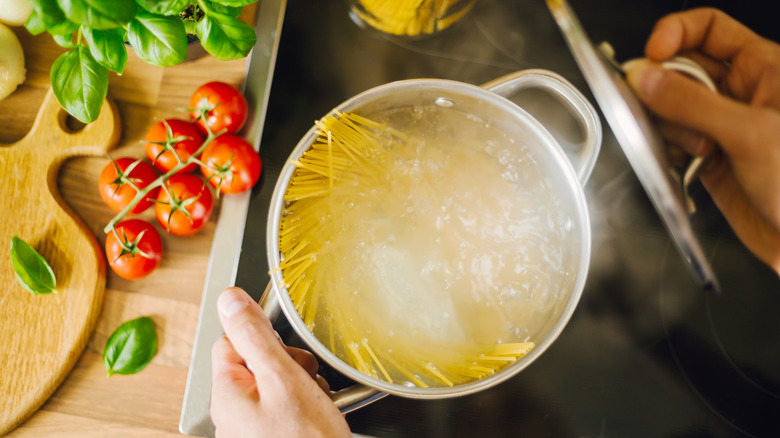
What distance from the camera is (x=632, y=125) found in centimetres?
44

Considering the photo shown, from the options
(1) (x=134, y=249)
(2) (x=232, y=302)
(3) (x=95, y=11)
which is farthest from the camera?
(1) (x=134, y=249)

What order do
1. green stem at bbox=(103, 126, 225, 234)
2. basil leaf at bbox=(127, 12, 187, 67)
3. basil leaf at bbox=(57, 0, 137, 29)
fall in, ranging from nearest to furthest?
1. basil leaf at bbox=(57, 0, 137, 29)
2. basil leaf at bbox=(127, 12, 187, 67)
3. green stem at bbox=(103, 126, 225, 234)

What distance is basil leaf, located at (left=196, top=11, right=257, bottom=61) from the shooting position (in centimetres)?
54

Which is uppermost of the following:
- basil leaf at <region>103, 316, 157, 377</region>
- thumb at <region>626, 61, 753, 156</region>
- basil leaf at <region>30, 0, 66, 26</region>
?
thumb at <region>626, 61, 753, 156</region>

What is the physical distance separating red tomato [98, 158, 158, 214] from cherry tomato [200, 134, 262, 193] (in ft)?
0.28

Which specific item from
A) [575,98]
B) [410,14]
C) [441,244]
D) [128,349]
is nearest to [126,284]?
[128,349]

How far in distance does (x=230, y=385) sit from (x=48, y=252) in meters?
0.39

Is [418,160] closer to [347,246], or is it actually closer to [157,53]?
[347,246]

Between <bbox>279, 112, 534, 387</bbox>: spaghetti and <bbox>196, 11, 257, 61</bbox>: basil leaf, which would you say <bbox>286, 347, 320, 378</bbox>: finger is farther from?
<bbox>196, 11, 257, 61</bbox>: basil leaf

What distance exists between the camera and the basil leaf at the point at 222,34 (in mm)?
→ 543

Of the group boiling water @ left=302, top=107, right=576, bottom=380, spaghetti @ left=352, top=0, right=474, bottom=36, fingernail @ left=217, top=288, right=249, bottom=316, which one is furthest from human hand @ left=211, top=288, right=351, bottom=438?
spaghetti @ left=352, top=0, right=474, bottom=36

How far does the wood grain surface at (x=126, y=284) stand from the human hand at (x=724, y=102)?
56 centimetres

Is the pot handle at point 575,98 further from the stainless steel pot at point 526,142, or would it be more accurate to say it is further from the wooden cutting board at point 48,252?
the wooden cutting board at point 48,252

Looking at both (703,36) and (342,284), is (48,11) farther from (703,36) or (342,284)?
(703,36)
